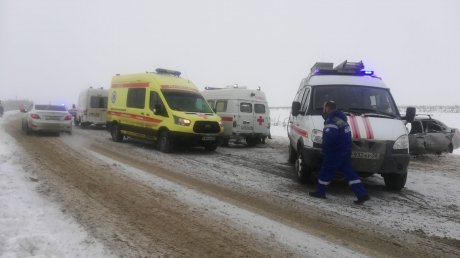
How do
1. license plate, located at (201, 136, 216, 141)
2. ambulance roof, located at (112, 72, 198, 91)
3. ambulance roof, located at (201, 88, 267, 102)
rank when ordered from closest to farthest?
1. license plate, located at (201, 136, 216, 141)
2. ambulance roof, located at (112, 72, 198, 91)
3. ambulance roof, located at (201, 88, 267, 102)

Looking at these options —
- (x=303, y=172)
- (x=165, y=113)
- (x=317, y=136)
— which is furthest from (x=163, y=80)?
(x=317, y=136)

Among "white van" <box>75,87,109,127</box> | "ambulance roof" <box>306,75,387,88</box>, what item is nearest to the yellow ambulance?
"ambulance roof" <box>306,75,387,88</box>

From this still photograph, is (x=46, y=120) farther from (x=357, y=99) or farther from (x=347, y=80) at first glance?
(x=357, y=99)

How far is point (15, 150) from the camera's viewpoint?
11.5 meters

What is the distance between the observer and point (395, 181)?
26.7ft

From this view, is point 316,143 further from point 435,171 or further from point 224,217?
point 435,171

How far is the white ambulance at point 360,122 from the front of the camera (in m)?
7.29

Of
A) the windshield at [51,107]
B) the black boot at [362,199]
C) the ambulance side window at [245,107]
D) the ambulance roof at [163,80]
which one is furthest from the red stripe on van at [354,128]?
the windshield at [51,107]

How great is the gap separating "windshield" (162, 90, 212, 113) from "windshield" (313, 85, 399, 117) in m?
5.79

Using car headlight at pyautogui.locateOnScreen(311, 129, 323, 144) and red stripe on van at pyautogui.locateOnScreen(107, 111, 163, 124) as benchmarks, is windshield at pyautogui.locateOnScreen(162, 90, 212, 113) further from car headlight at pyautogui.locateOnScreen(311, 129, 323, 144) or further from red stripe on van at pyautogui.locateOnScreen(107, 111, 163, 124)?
car headlight at pyautogui.locateOnScreen(311, 129, 323, 144)

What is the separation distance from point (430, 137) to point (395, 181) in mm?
7200

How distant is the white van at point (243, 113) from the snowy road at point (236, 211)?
606 centimetres

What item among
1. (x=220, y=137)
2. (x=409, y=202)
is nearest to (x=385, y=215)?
(x=409, y=202)

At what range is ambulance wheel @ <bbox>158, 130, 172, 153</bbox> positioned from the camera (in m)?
12.9
